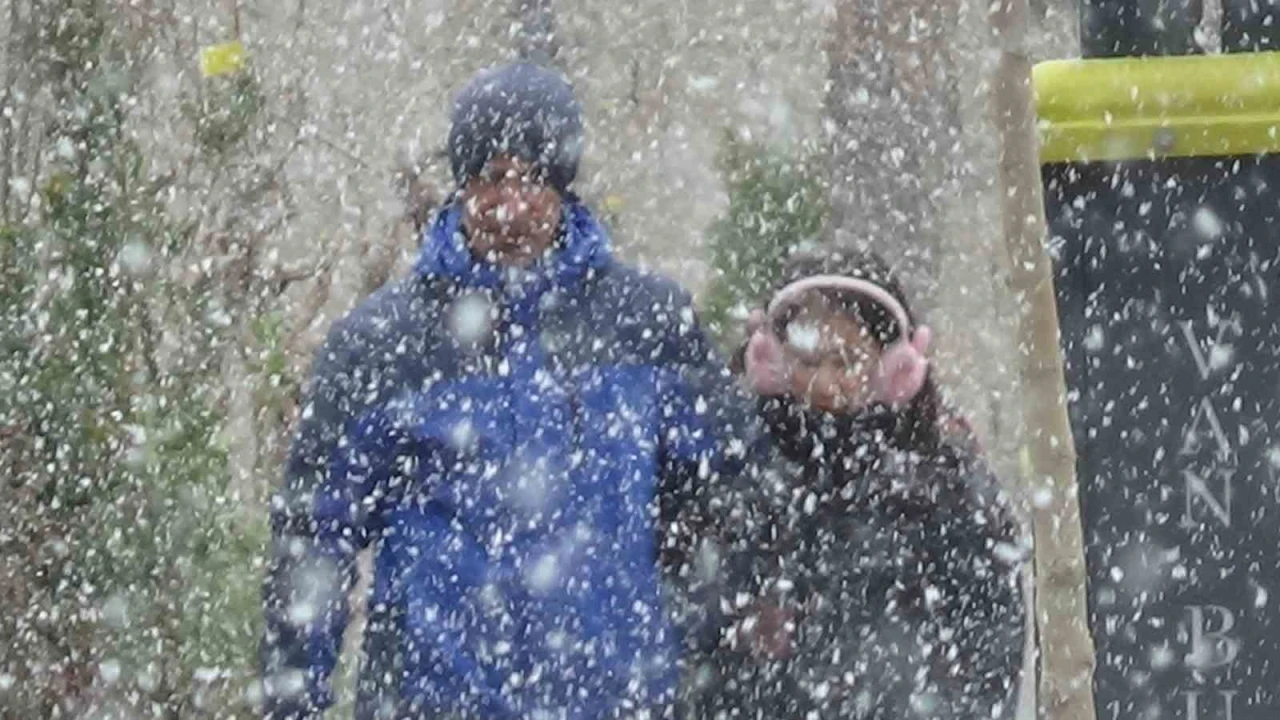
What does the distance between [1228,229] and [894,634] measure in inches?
29.8

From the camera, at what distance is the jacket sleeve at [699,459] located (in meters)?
2.90

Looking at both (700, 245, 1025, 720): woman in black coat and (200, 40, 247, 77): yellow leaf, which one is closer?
(700, 245, 1025, 720): woman in black coat

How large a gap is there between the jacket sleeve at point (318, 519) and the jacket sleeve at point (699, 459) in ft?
1.33

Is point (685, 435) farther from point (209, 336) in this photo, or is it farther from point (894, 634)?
point (209, 336)

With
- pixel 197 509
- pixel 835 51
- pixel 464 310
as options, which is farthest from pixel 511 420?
pixel 835 51

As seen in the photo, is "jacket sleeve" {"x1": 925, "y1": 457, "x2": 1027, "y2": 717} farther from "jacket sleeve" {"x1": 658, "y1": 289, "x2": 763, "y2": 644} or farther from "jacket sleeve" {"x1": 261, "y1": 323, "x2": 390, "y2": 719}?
"jacket sleeve" {"x1": 261, "y1": 323, "x2": 390, "y2": 719}

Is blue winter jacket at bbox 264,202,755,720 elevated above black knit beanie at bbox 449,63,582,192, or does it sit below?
below

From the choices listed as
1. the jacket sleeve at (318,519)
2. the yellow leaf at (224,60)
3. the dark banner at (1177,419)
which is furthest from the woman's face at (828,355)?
the yellow leaf at (224,60)

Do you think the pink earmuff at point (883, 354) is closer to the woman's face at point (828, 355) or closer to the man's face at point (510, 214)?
the woman's face at point (828, 355)

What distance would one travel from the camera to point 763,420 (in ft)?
9.68

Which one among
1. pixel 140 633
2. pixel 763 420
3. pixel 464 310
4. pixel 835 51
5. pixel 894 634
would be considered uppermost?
pixel 464 310

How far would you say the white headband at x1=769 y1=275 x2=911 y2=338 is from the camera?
2.89 metres

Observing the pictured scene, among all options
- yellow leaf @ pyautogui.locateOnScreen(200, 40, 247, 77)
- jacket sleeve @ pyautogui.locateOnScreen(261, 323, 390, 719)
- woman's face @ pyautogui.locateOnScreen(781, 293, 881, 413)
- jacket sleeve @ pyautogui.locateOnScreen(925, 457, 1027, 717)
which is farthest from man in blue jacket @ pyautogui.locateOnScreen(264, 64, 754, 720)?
yellow leaf @ pyautogui.locateOnScreen(200, 40, 247, 77)

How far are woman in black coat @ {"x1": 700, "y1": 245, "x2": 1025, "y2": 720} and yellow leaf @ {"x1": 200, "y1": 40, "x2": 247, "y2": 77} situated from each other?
296 cm
